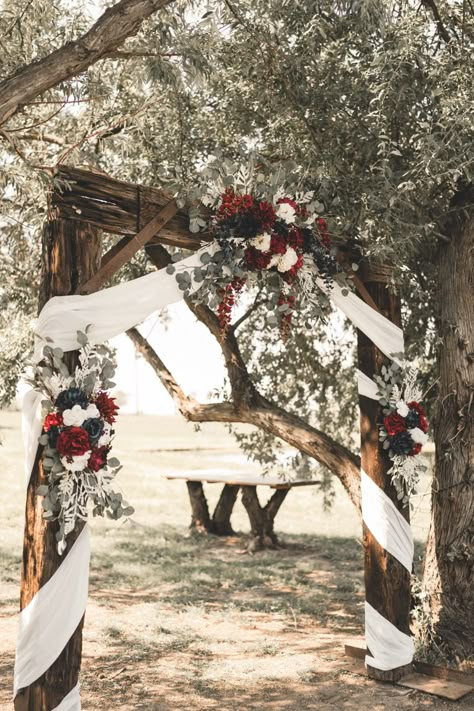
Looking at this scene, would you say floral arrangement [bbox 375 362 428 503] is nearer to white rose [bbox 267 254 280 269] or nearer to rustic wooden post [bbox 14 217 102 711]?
white rose [bbox 267 254 280 269]

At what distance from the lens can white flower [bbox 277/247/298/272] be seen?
14.9 feet

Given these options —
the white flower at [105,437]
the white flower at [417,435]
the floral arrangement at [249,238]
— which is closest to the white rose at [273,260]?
the floral arrangement at [249,238]

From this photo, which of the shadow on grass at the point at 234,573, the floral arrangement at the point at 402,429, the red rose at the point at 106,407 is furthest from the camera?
the shadow on grass at the point at 234,573

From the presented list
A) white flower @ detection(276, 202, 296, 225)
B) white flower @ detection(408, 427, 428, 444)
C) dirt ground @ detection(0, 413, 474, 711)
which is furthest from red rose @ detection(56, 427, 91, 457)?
white flower @ detection(408, 427, 428, 444)

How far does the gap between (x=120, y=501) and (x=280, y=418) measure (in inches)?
114

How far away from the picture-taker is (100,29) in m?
3.79

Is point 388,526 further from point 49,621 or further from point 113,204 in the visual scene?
point 113,204

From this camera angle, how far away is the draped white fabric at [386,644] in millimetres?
5316

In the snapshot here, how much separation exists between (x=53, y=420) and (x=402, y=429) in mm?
2714

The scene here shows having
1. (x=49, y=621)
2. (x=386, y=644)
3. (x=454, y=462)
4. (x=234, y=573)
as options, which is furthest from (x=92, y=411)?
(x=234, y=573)

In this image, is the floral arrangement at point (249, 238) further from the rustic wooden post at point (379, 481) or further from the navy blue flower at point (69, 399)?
the rustic wooden post at point (379, 481)

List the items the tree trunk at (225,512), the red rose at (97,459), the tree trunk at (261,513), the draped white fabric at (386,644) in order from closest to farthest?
1. the red rose at (97,459)
2. the draped white fabric at (386,644)
3. the tree trunk at (261,513)
4. the tree trunk at (225,512)

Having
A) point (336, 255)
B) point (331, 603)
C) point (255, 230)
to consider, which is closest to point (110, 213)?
point (255, 230)

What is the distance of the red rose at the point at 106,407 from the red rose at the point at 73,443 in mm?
222
